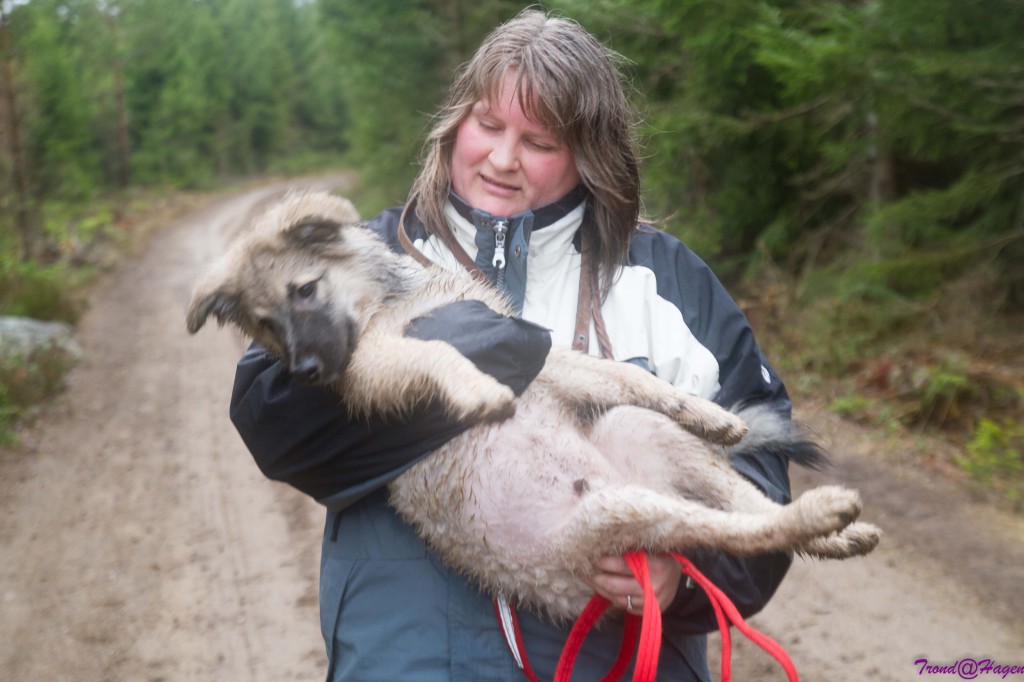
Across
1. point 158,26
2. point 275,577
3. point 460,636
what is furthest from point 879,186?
point 158,26

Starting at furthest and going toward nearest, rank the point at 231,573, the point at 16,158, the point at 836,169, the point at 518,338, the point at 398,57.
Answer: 1. the point at 398,57
2. the point at 16,158
3. the point at 836,169
4. the point at 231,573
5. the point at 518,338

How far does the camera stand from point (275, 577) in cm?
571

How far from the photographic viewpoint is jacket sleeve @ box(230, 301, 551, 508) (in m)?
2.23

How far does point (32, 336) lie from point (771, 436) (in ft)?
35.1

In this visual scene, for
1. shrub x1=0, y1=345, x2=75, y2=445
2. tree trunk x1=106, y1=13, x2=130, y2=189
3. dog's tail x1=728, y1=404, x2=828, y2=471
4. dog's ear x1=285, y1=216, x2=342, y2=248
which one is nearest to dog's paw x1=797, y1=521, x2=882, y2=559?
dog's tail x1=728, y1=404, x2=828, y2=471

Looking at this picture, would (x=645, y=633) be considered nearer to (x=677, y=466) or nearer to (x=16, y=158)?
(x=677, y=466)

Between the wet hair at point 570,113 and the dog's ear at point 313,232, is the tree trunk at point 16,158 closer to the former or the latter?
the dog's ear at point 313,232

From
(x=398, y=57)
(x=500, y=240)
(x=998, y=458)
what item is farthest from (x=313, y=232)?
(x=398, y=57)

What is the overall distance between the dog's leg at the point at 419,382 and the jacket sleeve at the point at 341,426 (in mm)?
51

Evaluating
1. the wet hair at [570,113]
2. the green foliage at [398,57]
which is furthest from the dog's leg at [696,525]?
the green foliage at [398,57]

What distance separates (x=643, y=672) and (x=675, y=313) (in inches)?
39.9

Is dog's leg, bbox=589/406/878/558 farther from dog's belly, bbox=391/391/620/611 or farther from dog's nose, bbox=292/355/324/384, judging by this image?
dog's nose, bbox=292/355/324/384

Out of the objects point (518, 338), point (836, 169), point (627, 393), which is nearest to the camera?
point (518, 338)

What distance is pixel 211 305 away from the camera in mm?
2852
